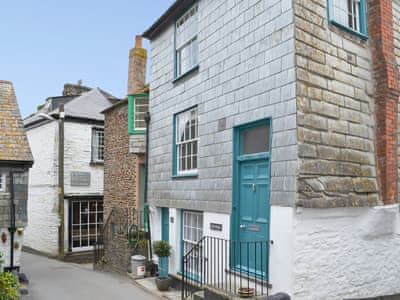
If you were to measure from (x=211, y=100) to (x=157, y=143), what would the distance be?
338cm

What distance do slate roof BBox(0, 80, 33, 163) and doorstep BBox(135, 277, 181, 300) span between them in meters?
5.02

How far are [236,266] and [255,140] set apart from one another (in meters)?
2.70

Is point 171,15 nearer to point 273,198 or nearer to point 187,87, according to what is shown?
point 187,87

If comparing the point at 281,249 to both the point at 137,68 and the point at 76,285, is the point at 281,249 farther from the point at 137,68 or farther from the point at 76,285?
the point at 137,68

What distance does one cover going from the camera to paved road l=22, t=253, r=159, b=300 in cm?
1050

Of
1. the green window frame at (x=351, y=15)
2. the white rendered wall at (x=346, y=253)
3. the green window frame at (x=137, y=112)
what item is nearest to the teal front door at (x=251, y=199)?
the white rendered wall at (x=346, y=253)

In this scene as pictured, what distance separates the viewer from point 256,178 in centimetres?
816

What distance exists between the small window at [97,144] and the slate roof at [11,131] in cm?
685

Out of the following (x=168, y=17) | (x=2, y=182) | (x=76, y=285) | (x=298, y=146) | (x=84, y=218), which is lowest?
(x=76, y=285)

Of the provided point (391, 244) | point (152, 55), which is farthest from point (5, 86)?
point (391, 244)

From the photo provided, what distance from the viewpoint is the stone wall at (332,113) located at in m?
7.22

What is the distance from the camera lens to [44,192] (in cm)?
2038

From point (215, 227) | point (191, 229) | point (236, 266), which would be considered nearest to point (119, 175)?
point (191, 229)

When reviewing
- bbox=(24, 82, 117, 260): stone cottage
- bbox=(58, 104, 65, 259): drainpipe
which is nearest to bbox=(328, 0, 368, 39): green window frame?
bbox=(58, 104, 65, 259): drainpipe
